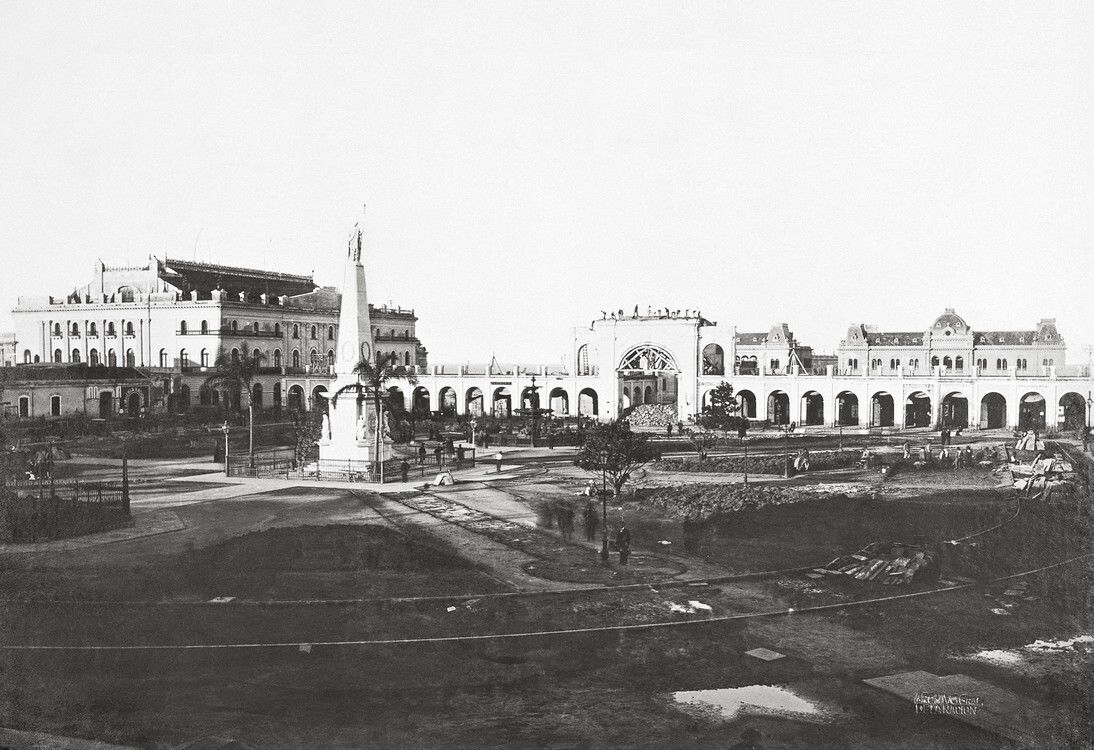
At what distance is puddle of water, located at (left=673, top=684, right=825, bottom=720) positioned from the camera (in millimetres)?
14281

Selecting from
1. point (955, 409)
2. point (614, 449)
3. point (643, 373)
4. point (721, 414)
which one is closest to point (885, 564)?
point (614, 449)

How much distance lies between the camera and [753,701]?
48.3 feet

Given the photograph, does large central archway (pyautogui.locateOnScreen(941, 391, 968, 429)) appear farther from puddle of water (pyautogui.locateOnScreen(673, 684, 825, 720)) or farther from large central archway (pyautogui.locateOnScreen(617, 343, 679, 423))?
puddle of water (pyautogui.locateOnScreen(673, 684, 825, 720))

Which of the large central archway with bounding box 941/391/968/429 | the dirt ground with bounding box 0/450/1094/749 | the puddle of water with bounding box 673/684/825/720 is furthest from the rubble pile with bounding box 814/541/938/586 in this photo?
the large central archway with bounding box 941/391/968/429

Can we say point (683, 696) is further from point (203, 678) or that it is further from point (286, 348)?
point (286, 348)

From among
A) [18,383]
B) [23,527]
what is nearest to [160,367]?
[18,383]

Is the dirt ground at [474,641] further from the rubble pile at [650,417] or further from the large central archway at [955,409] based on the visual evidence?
the rubble pile at [650,417]

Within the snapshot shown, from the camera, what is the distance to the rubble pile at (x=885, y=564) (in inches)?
874

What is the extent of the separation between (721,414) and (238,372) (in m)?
30.5

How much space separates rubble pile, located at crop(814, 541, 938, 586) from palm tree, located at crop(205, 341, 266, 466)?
120 feet

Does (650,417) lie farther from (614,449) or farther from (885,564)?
(885,564)

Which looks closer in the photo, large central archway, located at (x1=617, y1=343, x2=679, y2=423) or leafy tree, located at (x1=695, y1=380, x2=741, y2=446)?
leafy tree, located at (x1=695, y1=380, x2=741, y2=446)

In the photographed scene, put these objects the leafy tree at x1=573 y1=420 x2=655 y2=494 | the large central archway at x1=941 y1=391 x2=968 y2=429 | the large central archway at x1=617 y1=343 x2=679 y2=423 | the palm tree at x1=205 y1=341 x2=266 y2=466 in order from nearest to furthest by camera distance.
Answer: the leafy tree at x1=573 y1=420 x2=655 y2=494 < the palm tree at x1=205 y1=341 x2=266 y2=466 < the large central archway at x1=941 y1=391 x2=968 y2=429 < the large central archway at x1=617 y1=343 x2=679 y2=423

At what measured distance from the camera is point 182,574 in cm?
2219
